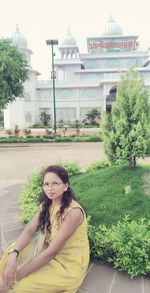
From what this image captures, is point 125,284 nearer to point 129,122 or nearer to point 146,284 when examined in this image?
point 146,284

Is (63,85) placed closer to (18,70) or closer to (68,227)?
(18,70)

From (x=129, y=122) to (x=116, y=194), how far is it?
3.98 feet

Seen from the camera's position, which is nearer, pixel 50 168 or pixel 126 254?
pixel 50 168

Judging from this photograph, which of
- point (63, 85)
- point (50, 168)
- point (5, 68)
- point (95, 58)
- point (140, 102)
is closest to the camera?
point (50, 168)

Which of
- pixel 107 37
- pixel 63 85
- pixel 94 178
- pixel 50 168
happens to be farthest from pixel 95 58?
pixel 50 168

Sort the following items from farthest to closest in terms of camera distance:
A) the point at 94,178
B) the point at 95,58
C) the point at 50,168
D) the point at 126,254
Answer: the point at 95,58 < the point at 94,178 < the point at 126,254 < the point at 50,168

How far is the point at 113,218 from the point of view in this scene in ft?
14.4

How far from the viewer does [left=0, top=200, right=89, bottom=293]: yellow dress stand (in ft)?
8.92

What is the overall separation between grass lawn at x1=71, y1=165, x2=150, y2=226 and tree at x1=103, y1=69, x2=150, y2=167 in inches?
12.9

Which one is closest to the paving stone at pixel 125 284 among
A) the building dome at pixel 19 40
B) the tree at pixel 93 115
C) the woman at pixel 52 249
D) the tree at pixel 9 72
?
the woman at pixel 52 249

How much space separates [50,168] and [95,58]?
4278 cm

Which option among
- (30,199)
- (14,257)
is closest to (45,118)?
(30,199)

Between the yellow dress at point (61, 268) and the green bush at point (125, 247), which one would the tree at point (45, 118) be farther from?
the yellow dress at point (61, 268)

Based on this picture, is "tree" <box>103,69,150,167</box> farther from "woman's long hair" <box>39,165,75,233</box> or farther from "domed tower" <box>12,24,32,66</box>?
"domed tower" <box>12,24,32,66</box>
